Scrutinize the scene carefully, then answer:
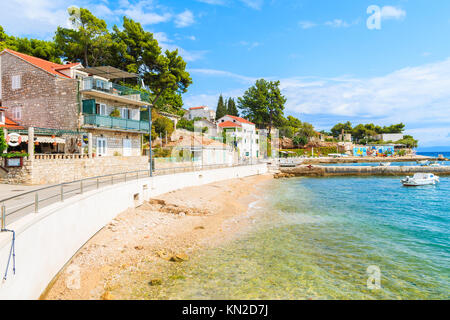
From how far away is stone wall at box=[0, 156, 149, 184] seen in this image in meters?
18.4

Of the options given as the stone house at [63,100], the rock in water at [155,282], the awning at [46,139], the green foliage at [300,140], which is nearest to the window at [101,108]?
the stone house at [63,100]

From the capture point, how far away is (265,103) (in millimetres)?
100625

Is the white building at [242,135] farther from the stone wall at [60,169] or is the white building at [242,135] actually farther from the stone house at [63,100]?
the stone wall at [60,169]

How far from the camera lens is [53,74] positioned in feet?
84.8

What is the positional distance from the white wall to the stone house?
11.5 m

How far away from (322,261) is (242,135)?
61150mm

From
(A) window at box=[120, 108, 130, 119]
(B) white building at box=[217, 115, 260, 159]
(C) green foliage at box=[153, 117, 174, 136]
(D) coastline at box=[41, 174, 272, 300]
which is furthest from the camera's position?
(B) white building at box=[217, 115, 260, 159]

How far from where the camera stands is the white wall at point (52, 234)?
21.6ft

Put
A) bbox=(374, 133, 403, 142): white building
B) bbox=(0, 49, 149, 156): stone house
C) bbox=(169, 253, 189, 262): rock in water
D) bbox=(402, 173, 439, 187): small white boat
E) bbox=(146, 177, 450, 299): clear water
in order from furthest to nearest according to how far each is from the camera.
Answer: bbox=(374, 133, 403, 142): white building → bbox=(402, 173, 439, 187): small white boat → bbox=(0, 49, 149, 156): stone house → bbox=(169, 253, 189, 262): rock in water → bbox=(146, 177, 450, 299): clear water

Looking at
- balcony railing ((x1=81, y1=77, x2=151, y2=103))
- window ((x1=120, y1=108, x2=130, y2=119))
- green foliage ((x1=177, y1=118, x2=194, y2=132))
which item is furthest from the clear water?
green foliage ((x1=177, y1=118, x2=194, y2=132))

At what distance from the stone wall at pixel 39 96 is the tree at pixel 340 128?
141900mm

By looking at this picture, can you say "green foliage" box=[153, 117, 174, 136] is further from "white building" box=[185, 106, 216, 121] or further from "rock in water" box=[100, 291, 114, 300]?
"rock in water" box=[100, 291, 114, 300]

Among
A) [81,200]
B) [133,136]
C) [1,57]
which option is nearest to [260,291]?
[81,200]
